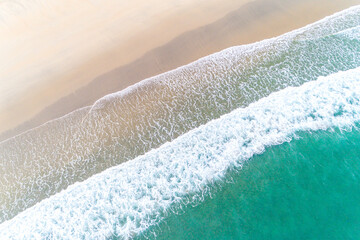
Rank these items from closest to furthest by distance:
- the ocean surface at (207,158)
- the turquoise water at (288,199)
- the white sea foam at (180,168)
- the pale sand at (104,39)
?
the turquoise water at (288,199)
the ocean surface at (207,158)
the white sea foam at (180,168)
the pale sand at (104,39)

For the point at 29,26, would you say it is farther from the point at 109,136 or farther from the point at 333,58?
the point at 333,58

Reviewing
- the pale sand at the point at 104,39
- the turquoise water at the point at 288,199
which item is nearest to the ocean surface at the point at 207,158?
the turquoise water at the point at 288,199

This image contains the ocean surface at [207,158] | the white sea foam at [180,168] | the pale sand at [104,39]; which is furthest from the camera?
the pale sand at [104,39]

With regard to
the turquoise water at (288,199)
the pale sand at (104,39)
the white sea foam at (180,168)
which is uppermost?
the pale sand at (104,39)

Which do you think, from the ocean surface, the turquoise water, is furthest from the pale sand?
the turquoise water

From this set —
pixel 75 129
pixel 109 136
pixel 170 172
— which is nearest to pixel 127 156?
pixel 109 136

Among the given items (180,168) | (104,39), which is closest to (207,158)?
(180,168)

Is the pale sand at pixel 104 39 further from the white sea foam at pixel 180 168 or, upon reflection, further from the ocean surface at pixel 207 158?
the white sea foam at pixel 180 168
